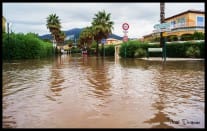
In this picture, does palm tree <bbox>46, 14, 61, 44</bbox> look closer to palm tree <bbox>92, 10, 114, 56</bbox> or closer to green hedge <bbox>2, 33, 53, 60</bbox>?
palm tree <bbox>92, 10, 114, 56</bbox>

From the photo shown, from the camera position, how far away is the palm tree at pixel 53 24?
75000 mm

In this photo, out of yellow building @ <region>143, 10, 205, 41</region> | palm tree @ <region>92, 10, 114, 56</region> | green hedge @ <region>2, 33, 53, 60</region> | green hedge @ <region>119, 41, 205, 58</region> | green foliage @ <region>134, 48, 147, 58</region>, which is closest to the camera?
green hedge @ <region>119, 41, 205, 58</region>

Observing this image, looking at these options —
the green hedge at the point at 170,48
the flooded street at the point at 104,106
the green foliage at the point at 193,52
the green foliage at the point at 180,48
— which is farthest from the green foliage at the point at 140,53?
the flooded street at the point at 104,106

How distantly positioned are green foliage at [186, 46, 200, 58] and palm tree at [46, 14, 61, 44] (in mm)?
44714

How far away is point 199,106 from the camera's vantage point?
791 centimetres

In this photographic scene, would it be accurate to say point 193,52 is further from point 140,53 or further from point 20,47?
point 20,47

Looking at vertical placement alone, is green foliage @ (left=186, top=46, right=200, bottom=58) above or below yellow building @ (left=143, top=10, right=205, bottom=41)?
below

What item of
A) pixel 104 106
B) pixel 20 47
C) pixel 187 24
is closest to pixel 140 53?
pixel 187 24

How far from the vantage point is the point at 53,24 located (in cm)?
7581

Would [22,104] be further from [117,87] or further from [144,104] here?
[117,87]

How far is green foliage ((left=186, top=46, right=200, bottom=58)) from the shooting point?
1371 inches

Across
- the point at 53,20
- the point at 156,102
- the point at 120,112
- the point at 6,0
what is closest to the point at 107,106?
the point at 120,112

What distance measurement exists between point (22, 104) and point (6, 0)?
291 cm

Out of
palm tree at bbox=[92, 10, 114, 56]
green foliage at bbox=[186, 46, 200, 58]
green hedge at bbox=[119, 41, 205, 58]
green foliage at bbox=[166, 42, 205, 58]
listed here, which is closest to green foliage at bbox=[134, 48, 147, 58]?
green hedge at bbox=[119, 41, 205, 58]
